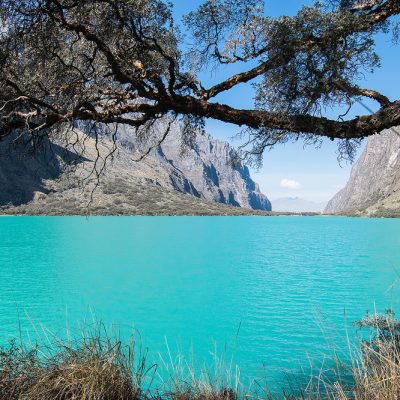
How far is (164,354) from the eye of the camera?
1291 centimetres

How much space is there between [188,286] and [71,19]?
20.2 m

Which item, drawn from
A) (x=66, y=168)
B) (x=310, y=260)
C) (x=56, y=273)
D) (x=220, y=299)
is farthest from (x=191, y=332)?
(x=310, y=260)

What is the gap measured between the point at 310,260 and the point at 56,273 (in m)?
21.3

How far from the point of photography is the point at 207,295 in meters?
22.5

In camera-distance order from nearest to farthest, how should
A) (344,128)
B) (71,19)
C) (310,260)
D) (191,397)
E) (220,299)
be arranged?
(191,397) → (344,128) → (71,19) → (220,299) → (310,260)

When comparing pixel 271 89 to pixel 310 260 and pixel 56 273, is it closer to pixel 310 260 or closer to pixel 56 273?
pixel 56 273

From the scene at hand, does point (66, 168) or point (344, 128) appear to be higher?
point (344, 128)

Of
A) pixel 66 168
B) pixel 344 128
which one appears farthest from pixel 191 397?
pixel 66 168

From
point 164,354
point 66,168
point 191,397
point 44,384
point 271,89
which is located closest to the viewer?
point 44,384

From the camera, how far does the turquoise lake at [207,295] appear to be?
14156 millimetres

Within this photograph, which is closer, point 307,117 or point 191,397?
point 191,397

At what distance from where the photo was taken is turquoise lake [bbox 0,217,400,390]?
14.2 metres

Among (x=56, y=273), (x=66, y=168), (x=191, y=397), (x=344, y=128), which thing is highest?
(x=344, y=128)

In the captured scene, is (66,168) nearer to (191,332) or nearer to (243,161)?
(243,161)
